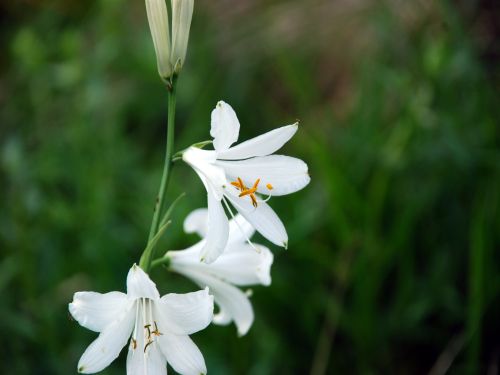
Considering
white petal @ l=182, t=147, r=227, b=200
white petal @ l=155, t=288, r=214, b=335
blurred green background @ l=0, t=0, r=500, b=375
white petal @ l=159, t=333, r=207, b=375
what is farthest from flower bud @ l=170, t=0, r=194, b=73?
blurred green background @ l=0, t=0, r=500, b=375

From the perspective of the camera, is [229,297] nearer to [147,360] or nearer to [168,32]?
[147,360]

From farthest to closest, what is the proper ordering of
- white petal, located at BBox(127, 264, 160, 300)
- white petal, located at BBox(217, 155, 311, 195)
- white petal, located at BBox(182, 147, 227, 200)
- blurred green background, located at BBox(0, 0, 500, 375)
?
blurred green background, located at BBox(0, 0, 500, 375), white petal, located at BBox(217, 155, 311, 195), white petal, located at BBox(182, 147, 227, 200), white petal, located at BBox(127, 264, 160, 300)

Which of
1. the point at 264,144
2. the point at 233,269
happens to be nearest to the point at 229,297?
the point at 233,269

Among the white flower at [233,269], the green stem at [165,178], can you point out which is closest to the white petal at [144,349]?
the green stem at [165,178]

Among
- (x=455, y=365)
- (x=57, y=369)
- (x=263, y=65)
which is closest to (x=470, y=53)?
(x=455, y=365)

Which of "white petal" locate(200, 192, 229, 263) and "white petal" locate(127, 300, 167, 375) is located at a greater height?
"white petal" locate(200, 192, 229, 263)

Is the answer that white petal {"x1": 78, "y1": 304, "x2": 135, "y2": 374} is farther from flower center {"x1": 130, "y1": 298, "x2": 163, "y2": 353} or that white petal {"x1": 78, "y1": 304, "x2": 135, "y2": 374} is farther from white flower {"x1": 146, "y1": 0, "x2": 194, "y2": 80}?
white flower {"x1": 146, "y1": 0, "x2": 194, "y2": 80}

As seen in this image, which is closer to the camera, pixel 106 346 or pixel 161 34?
pixel 106 346

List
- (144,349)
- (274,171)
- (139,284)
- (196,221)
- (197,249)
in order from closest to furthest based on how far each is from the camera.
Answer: (139,284) → (144,349) → (274,171) → (197,249) → (196,221)
